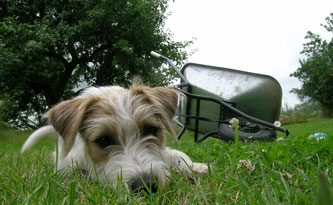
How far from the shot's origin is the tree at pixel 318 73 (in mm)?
27891

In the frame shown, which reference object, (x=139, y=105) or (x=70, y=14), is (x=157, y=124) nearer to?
(x=139, y=105)

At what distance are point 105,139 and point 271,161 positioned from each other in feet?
4.98

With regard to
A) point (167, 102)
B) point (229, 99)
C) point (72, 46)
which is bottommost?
point (229, 99)

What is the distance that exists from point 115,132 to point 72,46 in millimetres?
17775

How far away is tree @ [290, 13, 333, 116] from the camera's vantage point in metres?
27.9

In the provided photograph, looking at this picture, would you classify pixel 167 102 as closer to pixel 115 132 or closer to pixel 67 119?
pixel 115 132

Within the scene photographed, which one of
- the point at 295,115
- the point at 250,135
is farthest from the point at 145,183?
the point at 295,115

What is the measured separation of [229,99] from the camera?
20.0 feet

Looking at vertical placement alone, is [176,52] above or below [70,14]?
below

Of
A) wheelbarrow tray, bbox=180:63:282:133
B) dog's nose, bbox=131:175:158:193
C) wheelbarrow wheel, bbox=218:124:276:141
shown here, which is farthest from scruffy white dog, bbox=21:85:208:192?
wheelbarrow tray, bbox=180:63:282:133

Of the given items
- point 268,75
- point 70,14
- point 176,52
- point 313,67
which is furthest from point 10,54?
point 313,67

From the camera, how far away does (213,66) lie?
636cm

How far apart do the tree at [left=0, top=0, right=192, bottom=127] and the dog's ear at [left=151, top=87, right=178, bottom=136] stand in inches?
502

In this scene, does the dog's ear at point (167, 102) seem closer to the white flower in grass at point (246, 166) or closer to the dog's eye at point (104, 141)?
the dog's eye at point (104, 141)
